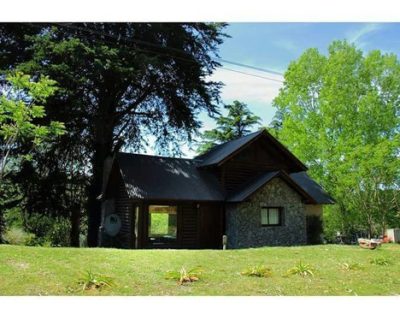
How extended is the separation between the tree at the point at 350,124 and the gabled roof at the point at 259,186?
6058mm

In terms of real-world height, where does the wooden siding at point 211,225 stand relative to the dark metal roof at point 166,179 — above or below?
below

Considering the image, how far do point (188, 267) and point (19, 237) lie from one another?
20.0m

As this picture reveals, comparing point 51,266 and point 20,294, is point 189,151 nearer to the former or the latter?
point 51,266

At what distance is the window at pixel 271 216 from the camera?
1859 centimetres

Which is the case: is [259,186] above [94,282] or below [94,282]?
above

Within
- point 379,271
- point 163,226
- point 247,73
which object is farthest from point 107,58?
point 163,226

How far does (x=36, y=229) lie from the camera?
91.7 ft

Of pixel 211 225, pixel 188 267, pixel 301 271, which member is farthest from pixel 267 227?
pixel 188 267

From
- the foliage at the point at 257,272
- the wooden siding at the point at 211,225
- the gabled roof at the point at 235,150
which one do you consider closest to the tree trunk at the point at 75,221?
the gabled roof at the point at 235,150

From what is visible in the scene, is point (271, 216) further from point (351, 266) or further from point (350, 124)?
point (350, 124)

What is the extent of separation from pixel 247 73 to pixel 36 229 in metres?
20.4

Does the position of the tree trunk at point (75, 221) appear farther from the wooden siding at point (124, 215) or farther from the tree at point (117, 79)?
the wooden siding at point (124, 215)

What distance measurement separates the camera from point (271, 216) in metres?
18.8

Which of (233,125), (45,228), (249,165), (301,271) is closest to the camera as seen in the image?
(301,271)
